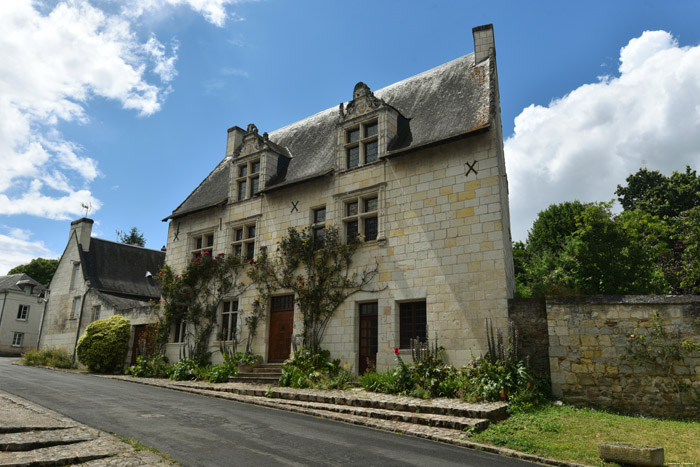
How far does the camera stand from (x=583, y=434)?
23.0ft

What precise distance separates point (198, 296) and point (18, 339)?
79.0ft

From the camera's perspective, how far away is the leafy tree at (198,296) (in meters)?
15.7

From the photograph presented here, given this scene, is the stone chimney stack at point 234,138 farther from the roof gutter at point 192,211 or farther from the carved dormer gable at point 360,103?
the carved dormer gable at point 360,103

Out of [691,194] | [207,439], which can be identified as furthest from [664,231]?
[207,439]

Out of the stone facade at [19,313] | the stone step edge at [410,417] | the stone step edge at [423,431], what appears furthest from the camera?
the stone facade at [19,313]

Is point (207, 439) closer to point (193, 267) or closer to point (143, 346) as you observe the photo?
point (193, 267)

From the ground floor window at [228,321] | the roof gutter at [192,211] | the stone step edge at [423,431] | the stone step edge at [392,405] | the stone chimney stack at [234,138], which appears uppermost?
the stone chimney stack at [234,138]

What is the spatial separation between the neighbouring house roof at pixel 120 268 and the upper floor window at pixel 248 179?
11293 millimetres

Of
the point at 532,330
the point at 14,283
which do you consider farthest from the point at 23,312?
the point at 532,330

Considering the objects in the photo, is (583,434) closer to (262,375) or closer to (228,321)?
(262,375)

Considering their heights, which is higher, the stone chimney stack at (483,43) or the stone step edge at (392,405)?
the stone chimney stack at (483,43)

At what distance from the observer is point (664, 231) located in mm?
21562

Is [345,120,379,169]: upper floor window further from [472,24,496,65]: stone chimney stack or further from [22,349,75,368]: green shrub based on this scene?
[22,349,75,368]: green shrub

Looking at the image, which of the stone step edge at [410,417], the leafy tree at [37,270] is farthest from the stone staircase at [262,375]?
the leafy tree at [37,270]
